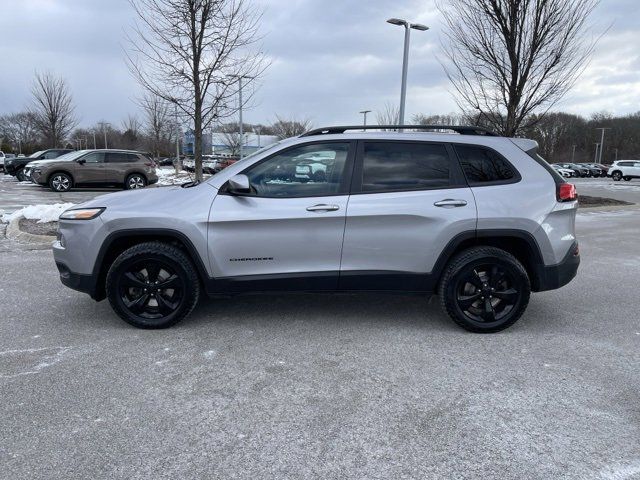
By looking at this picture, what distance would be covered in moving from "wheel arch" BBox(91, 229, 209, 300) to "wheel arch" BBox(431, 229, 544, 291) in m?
2.06

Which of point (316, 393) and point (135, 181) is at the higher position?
point (135, 181)

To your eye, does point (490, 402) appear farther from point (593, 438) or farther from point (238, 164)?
point (238, 164)

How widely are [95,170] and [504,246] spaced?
16.8 metres

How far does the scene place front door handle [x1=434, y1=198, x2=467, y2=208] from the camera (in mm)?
4113

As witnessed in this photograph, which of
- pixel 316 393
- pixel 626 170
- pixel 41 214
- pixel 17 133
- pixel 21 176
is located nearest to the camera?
pixel 316 393

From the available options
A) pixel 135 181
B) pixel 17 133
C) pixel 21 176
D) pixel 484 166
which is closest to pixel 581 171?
pixel 135 181

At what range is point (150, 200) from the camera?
4.18 meters

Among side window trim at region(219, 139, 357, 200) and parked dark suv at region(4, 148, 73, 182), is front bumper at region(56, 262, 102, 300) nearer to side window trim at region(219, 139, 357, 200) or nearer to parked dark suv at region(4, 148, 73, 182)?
side window trim at region(219, 139, 357, 200)

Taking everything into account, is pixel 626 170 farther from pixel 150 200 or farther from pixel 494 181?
pixel 150 200

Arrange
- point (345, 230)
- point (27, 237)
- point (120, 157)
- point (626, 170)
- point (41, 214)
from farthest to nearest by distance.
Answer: point (626, 170)
point (120, 157)
point (41, 214)
point (27, 237)
point (345, 230)

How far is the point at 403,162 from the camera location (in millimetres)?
4246

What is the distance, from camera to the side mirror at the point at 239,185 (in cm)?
396

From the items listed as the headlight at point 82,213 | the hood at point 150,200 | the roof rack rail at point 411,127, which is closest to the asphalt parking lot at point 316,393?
the headlight at point 82,213

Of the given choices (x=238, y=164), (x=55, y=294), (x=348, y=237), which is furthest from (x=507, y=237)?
(x=55, y=294)
